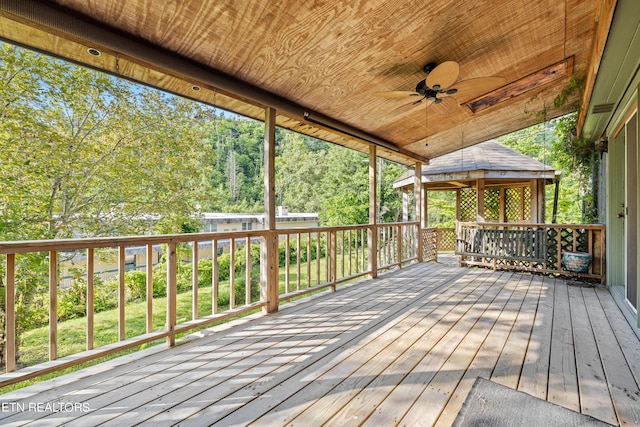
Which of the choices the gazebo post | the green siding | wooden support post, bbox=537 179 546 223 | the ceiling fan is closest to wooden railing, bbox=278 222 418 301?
the ceiling fan

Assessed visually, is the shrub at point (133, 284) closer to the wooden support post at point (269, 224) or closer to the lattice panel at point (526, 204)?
the wooden support post at point (269, 224)

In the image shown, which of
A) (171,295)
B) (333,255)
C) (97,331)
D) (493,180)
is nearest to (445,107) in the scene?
(333,255)

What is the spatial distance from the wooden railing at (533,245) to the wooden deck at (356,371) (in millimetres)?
1789

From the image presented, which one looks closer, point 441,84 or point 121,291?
point 121,291

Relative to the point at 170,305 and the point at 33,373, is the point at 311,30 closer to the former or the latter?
the point at 170,305

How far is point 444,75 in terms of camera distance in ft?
9.30

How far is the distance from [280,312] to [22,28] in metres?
3.06

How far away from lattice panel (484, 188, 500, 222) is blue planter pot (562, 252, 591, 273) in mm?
5156

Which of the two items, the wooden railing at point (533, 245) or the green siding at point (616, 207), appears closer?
the green siding at point (616, 207)

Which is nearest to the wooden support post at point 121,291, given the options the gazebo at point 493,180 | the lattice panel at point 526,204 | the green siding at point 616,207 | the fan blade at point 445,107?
the fan blade at point 445,107

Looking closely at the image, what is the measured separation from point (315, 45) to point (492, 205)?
9383mm

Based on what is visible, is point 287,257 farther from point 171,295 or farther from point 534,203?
point 534,203

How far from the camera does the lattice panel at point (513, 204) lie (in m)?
9.16

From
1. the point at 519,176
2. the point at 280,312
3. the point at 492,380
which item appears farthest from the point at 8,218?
the point at 519,176
